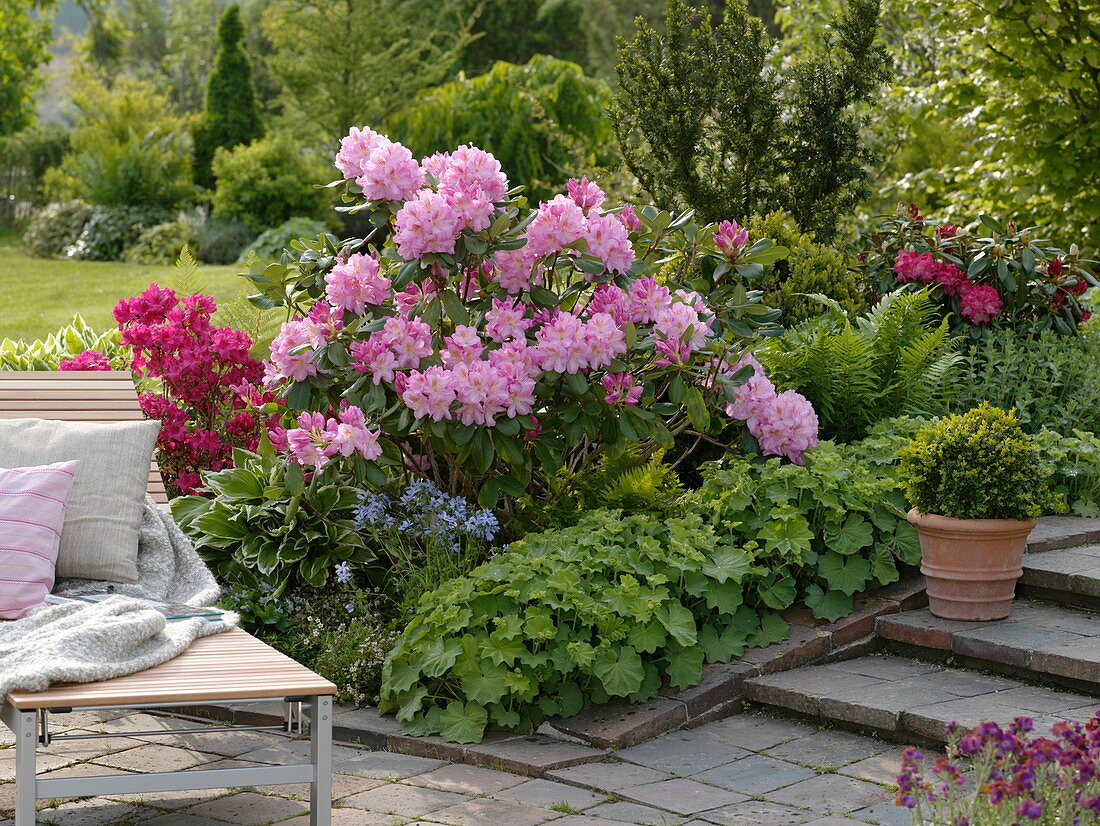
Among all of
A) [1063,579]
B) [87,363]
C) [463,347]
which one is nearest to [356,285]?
[463,347]

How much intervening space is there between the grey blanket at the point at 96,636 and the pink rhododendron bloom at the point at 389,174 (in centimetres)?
141

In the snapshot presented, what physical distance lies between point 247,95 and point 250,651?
17.3 meters

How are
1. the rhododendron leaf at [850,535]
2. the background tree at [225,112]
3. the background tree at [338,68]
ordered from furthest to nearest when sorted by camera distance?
the background tree at [225,112]
the background tree at [338,68]
the rhododendron leaf at [850,535]

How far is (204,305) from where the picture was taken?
5234mm

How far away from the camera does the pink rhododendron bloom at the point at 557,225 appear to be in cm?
409

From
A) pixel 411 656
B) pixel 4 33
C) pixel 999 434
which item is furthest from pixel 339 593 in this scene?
pixel 4 33

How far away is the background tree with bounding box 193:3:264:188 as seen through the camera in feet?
61.9

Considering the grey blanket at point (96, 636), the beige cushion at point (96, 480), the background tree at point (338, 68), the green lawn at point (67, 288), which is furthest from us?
the background tree at point (338, 68)

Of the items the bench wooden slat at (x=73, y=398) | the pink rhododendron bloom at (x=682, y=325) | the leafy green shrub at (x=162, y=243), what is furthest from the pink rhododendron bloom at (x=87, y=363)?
the leafy green shrub at (x=162, y=243)

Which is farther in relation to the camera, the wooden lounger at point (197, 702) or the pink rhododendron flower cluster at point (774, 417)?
the pink rhododendron flower cluster at point (774, 417)

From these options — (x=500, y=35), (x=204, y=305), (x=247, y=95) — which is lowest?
(x=204, y=305)

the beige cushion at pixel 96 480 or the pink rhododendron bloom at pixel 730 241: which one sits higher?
the pink rhododendron bloom at pixel 730 241

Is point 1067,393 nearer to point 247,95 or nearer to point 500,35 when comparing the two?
point 247,95

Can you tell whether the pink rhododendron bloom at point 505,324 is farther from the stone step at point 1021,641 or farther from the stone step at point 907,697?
the stone step at point 1021,641
